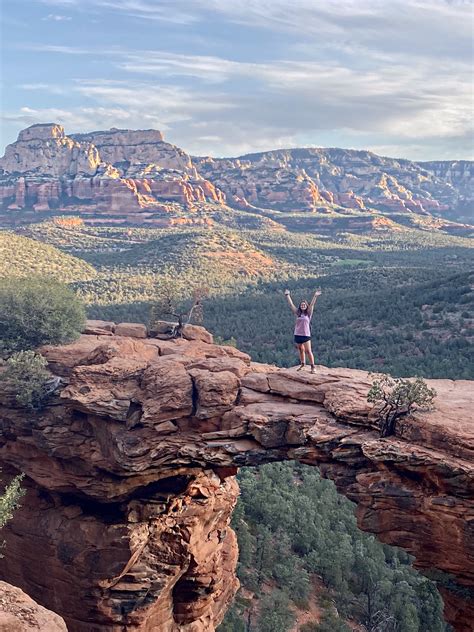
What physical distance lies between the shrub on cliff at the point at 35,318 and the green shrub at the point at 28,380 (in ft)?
6.46

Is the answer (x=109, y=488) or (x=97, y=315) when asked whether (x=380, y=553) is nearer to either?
(x=109, y=488)

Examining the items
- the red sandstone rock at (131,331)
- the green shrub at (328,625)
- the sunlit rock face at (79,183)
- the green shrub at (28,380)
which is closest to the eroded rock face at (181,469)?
the green shrub at (28,380)

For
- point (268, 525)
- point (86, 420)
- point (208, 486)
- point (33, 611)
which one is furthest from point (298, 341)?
point (268, 525)

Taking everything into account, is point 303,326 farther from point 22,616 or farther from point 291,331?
point 291,331

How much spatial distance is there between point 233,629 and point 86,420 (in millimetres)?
9852

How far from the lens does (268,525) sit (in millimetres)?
25688

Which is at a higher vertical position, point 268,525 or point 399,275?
point 399,275

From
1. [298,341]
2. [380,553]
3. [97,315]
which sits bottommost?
[380,553]

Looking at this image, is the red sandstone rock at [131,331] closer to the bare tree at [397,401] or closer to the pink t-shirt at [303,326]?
the pink t-shirt at [303,326]

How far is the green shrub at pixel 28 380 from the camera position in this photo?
1708 cm

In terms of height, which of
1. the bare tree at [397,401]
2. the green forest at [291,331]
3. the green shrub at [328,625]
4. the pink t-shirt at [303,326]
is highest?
the pink t-shirt at [303,326]

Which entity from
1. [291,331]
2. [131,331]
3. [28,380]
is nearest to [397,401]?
[28,380]

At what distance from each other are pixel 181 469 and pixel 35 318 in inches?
338

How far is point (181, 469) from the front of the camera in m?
15.5
